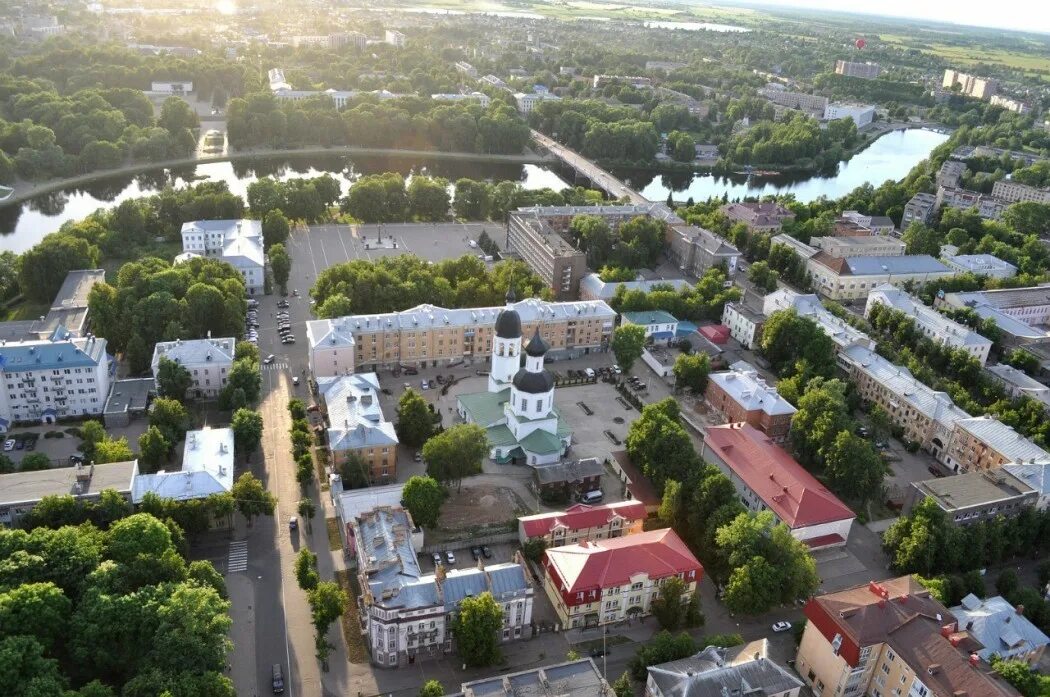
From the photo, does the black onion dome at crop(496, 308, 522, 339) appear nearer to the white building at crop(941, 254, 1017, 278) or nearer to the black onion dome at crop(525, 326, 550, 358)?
the black onion dome at crop(525, 326, 550, 358)

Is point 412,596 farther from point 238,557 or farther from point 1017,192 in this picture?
point 1017,192

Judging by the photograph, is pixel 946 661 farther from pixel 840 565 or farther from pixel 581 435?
pixel 581 435

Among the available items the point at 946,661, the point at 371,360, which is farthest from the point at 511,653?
the point at 371,360

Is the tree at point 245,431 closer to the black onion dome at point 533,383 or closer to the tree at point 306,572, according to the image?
the tree at point 306,572


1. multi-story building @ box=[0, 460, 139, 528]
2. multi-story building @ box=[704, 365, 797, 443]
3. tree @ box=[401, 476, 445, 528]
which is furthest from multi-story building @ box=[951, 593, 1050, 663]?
multi-story building @ box=[0, 460, 139, 528]

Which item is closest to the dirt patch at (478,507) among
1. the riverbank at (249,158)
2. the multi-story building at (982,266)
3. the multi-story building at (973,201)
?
the multi-story building at (982,266)

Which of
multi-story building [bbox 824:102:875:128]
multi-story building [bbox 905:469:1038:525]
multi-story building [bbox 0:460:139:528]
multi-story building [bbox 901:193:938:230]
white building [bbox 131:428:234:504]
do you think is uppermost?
multi-story building [bbox 824:102:875:128]
